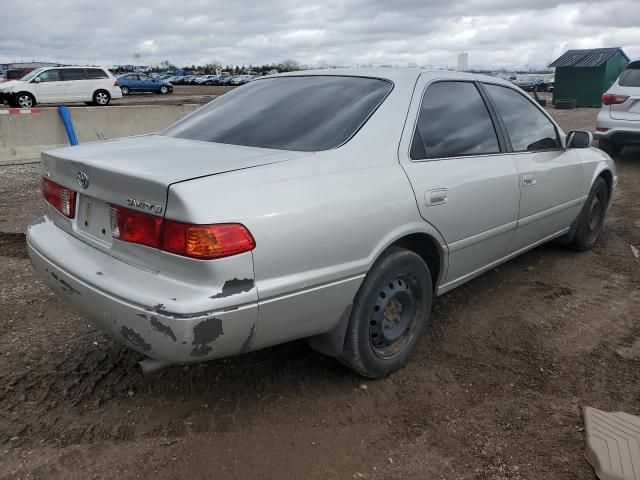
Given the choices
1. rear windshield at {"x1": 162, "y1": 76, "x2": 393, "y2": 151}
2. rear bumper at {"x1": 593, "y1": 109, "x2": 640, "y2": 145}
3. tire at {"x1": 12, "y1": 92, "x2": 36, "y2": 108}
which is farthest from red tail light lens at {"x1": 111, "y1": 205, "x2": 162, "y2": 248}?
tire at {"x1": 12, "y1": 92, "x2": 36, "y2": 108}

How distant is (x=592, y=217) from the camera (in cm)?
508

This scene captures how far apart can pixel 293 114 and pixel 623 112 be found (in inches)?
304

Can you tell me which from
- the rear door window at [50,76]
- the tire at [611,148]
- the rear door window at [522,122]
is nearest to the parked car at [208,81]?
the rear door window at [50,76]

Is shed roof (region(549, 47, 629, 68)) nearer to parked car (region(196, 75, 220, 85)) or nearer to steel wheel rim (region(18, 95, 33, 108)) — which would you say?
steel wheel rim (region(18, 95, 33, 108))

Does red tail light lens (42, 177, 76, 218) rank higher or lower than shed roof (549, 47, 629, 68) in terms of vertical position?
lower

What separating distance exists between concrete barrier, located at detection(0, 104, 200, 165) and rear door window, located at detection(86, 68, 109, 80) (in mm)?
16340

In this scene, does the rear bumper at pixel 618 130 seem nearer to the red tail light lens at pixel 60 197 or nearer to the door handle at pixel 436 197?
the door handle at pixel 436 197

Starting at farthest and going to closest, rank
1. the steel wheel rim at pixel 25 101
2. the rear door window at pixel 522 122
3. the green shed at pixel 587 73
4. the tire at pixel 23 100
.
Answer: the steel wheel rim at pixel 25 101
the tire at pixel 23 100
the green shed at pixel 587 73
the rear door window at pixel 522 122

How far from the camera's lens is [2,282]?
168 inches

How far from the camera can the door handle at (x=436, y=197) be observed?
2.90 metres

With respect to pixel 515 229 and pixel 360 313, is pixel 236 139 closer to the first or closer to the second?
pixel 360 313

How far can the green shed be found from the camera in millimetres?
22219

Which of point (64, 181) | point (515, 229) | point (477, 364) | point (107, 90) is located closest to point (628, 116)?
point (515, 229)

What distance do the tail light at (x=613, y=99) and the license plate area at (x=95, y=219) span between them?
8711 mm
